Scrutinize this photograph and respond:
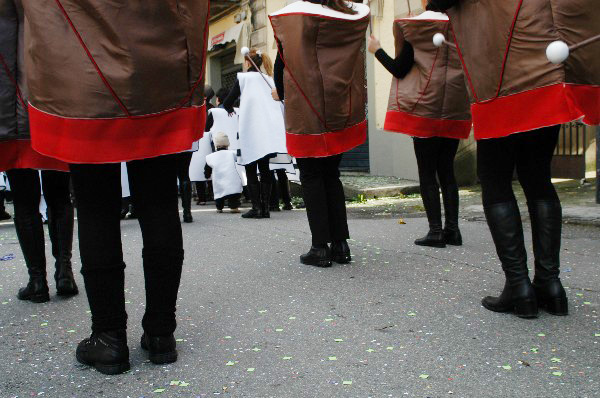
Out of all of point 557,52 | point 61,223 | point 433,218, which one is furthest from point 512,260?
point 61,223

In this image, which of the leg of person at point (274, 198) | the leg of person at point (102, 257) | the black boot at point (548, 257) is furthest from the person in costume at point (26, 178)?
the leg of person at point (274, 198)

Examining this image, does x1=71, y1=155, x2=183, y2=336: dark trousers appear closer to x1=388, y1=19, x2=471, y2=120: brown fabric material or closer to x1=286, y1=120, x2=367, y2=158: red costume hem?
x1=286, y1=120, x2=367, y2=158: red costume hem

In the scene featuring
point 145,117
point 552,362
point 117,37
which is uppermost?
point 117,37

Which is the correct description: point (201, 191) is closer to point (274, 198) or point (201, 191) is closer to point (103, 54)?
point (274, 198)

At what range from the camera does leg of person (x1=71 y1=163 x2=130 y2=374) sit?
2646mm

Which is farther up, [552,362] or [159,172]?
[159,172]

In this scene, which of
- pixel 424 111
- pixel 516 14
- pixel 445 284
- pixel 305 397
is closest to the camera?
pixel 305 397

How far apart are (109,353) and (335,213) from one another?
247cm

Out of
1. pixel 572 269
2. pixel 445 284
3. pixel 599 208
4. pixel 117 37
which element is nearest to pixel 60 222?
pixel 117 37

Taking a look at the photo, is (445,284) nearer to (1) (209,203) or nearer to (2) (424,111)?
(2) (424,111)

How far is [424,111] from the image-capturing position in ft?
17.0

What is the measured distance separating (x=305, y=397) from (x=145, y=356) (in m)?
0.78

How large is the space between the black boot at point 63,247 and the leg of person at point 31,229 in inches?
4.0

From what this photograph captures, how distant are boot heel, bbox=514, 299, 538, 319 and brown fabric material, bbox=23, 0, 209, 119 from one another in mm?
1803
